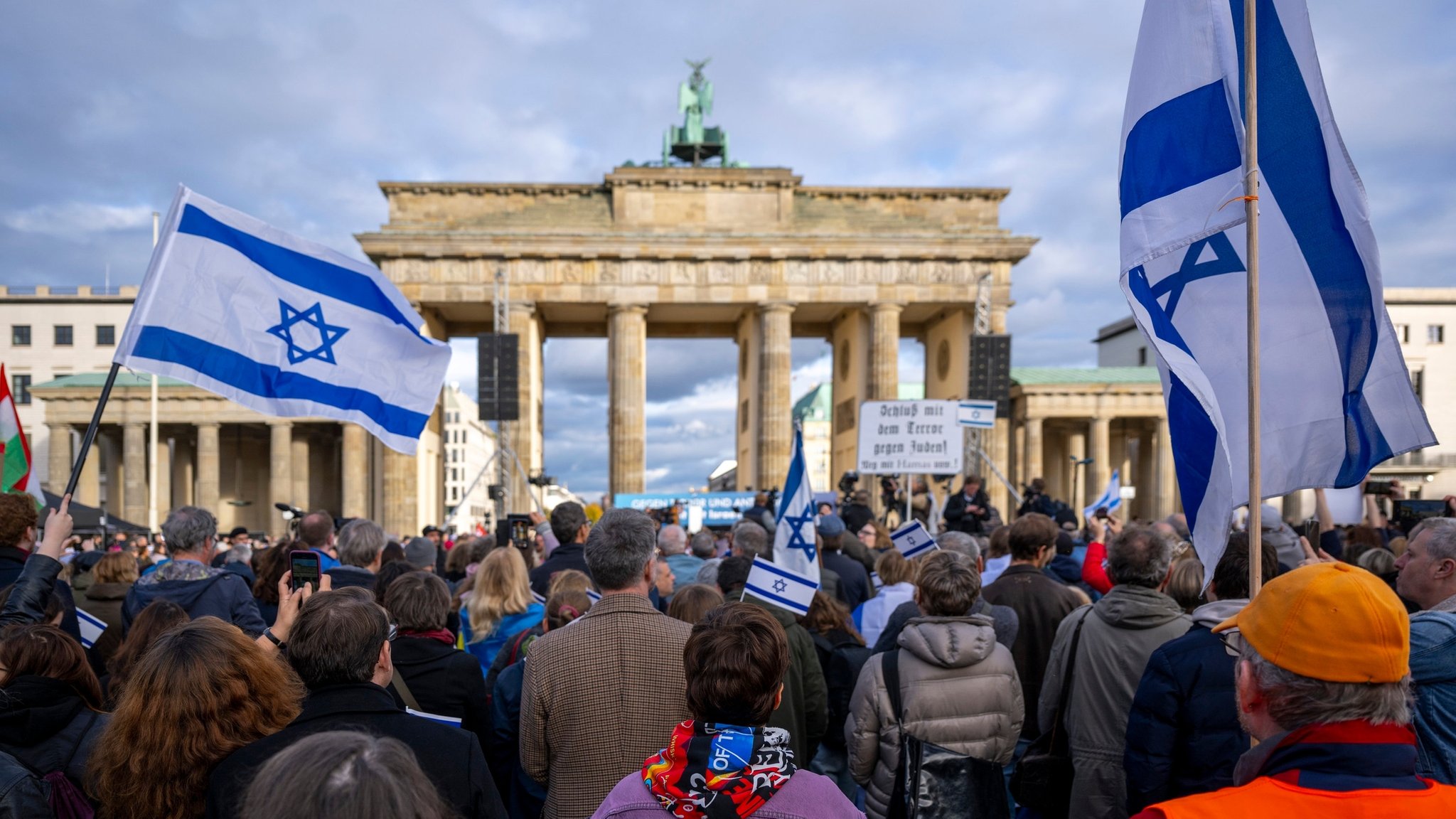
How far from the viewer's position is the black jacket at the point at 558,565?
24.5 feet

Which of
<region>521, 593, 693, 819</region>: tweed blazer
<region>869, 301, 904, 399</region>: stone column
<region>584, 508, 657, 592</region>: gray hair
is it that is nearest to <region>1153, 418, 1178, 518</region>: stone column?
<region>869, 301, 904, 399</region>: stone column

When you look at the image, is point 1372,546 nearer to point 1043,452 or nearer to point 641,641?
point 641,641

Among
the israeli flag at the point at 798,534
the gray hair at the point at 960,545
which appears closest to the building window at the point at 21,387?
the israeli flag at the point at 798,534

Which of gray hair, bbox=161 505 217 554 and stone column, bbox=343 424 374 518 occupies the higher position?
gray hair, bbox=161 505 217 554

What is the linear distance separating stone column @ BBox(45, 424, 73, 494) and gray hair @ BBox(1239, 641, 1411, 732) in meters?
58.8

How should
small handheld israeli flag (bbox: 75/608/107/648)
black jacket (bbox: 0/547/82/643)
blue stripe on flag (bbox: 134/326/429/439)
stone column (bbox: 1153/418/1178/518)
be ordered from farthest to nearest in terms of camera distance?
1. stone column (bbox: 1153/418/1178/518)
2. blue stripe on flag (bbox: 134/326/429/439)
3. small handheld israeli flag (bbox: 75/608/107/648)
4. black jacket (bbox: 0/547/82/643)

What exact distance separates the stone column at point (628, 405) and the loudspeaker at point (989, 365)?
15.4 meters

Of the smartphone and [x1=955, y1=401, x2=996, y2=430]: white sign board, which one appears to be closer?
the smartphone

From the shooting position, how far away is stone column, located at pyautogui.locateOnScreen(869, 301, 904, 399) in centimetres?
4366

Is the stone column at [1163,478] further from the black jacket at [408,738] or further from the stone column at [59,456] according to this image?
the stone column at [59,456]

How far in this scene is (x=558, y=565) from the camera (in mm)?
7477

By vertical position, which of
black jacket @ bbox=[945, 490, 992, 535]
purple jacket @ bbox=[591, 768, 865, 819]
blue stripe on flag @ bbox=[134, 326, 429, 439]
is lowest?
black jacket @ bbox=[945, 490, 992, 535]

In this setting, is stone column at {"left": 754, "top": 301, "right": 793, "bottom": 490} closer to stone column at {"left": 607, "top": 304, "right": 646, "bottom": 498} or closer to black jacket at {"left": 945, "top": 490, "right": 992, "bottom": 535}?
stone column at {"left": 607, "top": 304, "right": 646, "bottom": 498}

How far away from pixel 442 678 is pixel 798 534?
14.5 ft
